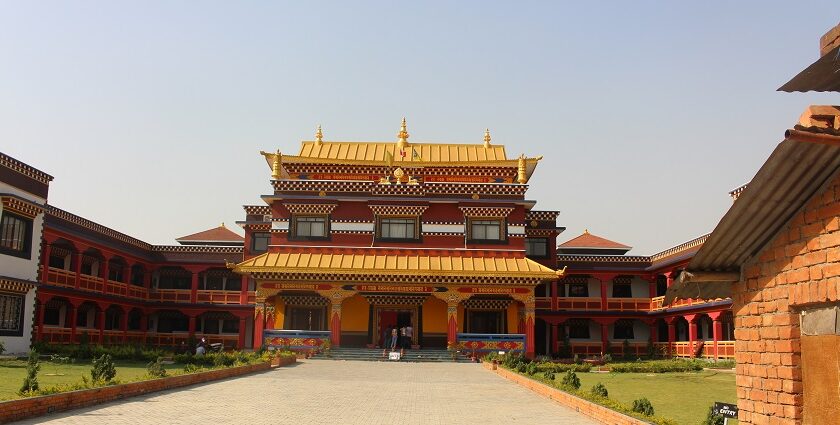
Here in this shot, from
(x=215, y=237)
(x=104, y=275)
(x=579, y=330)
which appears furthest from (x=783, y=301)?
(x=215, y=237)

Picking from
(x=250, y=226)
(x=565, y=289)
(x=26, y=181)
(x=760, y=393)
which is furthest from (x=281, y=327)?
(x=760, y=393)

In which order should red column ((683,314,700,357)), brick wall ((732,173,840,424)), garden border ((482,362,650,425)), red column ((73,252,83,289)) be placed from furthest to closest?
red column ((683,314,700,357)) → red column ((73,252,83,289)) → garden border ((482,362,650,425)) → brick wall ((732,173,840,424))

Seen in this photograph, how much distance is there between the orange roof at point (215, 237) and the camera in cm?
4872

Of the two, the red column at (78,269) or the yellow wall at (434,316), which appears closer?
the red column at (78,269)

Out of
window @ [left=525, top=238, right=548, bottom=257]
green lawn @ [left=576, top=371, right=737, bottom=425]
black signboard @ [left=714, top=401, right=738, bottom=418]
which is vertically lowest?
green lawn @ [left=576, top=371, right=737, bottom=425]

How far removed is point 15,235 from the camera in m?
28.1

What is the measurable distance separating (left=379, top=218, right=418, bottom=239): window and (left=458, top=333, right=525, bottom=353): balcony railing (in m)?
6.00

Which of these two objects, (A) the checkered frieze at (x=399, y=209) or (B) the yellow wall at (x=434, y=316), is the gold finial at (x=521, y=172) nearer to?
(A) the checkered frieze at (x=399, y=209)

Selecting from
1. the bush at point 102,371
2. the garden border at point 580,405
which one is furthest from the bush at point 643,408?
the bush at point 102,371

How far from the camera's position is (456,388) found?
775 inches

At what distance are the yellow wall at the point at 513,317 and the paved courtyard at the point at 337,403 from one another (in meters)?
13.3

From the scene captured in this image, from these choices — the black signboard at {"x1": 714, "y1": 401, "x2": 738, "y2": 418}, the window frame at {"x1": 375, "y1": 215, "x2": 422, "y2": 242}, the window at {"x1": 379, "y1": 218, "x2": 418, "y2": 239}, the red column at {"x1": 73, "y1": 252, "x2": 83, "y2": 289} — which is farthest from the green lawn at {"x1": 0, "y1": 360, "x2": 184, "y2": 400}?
the window at {"x1": 379, "y1": 218, "x2": 418, "y2": 239}

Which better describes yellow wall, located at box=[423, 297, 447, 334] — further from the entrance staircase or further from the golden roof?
the entrance staircase

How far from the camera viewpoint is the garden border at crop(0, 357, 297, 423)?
11.6 meters
